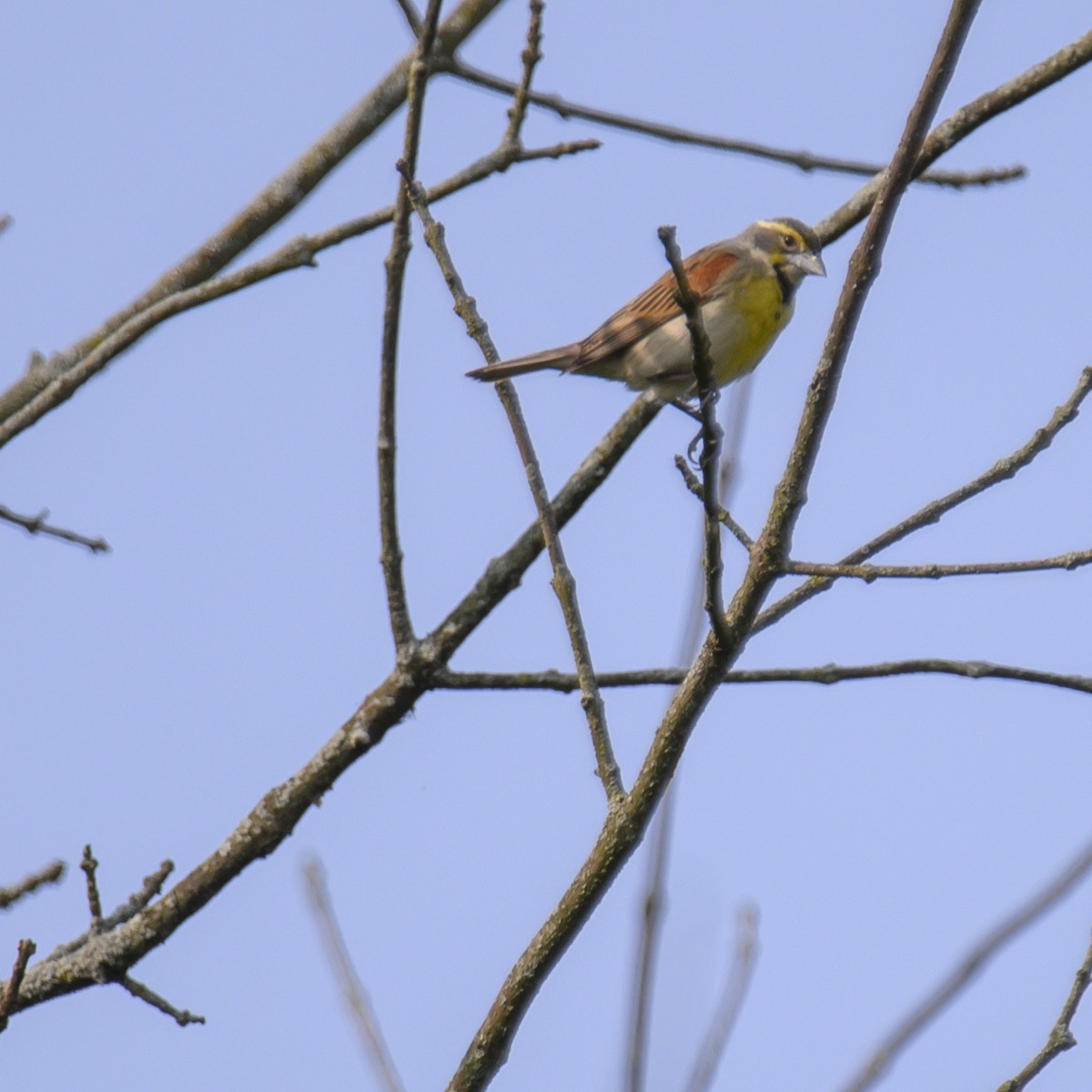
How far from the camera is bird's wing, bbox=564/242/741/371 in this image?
568cm

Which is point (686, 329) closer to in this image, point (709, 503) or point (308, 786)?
point (308, 786)

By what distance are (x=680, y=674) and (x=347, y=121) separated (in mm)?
2172

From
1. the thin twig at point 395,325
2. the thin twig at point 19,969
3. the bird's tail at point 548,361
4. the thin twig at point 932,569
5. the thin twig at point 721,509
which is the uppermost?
the bird's tail at point 548,361

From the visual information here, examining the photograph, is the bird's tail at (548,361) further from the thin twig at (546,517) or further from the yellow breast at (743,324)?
the thin twig at (546,517)

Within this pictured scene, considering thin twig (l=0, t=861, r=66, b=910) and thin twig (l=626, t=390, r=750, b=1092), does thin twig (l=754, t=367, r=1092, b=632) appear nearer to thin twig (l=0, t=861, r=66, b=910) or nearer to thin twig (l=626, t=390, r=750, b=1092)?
thin twig (l=626, t=390, r=750, b=1092)

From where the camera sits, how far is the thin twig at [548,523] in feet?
10.4

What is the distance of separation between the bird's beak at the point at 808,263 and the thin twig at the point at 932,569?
3.39 metres

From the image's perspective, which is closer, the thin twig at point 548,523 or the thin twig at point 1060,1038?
the thin twig at point 1060,1038

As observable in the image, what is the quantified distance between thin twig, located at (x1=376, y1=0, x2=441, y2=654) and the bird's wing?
1599 mm

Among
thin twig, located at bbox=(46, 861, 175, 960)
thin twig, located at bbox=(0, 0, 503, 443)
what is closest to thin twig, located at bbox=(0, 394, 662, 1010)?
thin twig, located at bbox=(46, 861, 175, 960)

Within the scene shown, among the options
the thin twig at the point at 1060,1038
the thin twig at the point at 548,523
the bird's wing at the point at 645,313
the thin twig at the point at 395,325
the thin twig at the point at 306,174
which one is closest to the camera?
the thin twig at the point at 1060,1038

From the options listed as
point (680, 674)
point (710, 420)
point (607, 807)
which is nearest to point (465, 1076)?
point (607, 807)

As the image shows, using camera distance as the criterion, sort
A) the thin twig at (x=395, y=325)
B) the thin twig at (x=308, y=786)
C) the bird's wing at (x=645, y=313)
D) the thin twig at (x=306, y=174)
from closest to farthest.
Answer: the thin twig at (x=395, y=325) → the thin twig at (x=308, y=786) → the thin twig at (x=306, y=174) → the bird's wing at (x=645, y=313)

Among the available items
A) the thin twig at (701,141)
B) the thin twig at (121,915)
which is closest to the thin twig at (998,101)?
the thin twig at (701,141)
